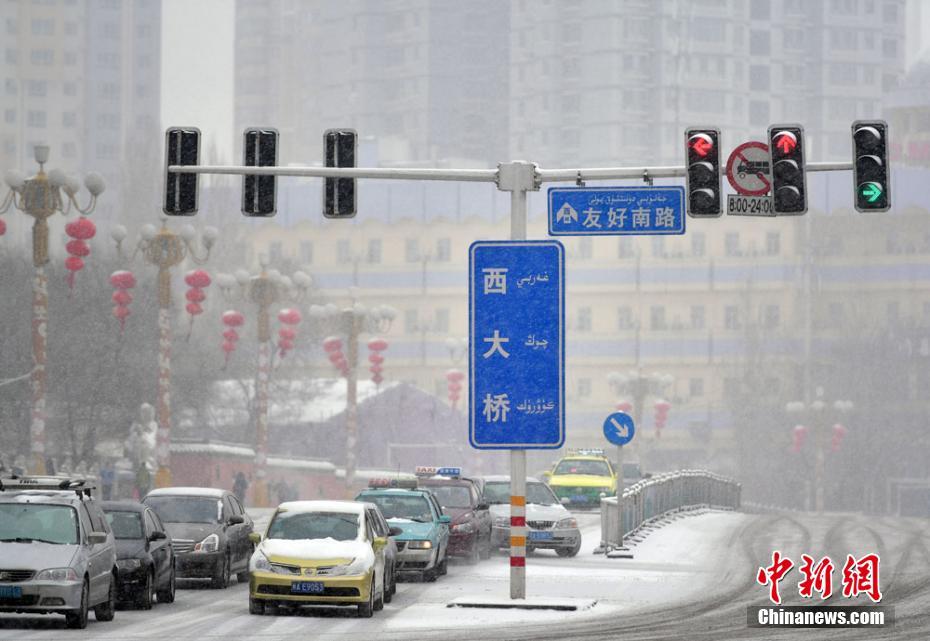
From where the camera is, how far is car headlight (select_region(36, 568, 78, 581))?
20516mm

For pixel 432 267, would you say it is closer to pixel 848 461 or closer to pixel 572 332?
pixel 572 332

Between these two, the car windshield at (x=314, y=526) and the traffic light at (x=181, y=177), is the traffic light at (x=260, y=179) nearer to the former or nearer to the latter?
the traffic light at (x=181, y=177)

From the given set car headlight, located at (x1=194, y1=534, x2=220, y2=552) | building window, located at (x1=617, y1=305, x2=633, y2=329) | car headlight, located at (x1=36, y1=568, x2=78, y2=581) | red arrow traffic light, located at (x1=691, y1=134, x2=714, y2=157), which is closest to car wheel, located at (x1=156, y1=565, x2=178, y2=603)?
car headlight, located at (x1=194, y1=534, x2=220, y2=552)

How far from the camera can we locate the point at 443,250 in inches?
6309

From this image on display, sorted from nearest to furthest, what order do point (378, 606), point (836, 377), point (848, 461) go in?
point (378, 606), point (848, 461), point (836, 377)

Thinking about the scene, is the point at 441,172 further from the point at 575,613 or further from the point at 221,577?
the point at 221,577

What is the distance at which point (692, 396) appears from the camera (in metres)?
153

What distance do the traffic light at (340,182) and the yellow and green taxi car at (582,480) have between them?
3104cm

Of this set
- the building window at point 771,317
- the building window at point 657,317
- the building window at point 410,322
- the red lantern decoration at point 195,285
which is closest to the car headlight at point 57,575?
the red lantern decoration at point 195,285

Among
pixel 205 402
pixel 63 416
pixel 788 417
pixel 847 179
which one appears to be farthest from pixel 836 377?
pixel 63 416

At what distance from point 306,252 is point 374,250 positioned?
5.58m

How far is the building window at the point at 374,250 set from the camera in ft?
525

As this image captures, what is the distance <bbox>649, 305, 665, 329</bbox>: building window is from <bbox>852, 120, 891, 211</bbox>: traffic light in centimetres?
13119

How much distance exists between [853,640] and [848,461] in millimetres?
109307
